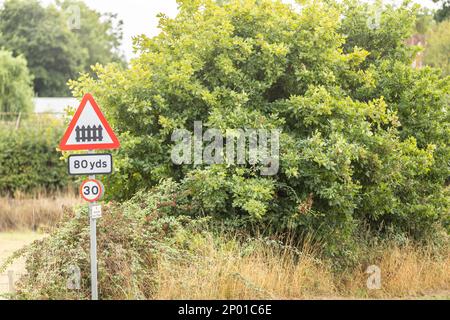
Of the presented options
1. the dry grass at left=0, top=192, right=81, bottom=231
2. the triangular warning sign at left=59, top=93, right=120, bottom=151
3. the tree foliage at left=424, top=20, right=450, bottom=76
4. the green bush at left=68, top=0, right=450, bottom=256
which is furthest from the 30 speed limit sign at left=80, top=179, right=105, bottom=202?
the tree foliage at left=424, top=20, right=450, bottom=76

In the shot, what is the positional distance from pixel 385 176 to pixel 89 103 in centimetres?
505

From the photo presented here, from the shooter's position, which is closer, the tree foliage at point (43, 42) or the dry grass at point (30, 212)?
the dry grass at point (30, 212)

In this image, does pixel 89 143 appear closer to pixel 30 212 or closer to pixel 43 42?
pixel 30 212

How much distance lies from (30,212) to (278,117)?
9.78m

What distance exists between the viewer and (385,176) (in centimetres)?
1152

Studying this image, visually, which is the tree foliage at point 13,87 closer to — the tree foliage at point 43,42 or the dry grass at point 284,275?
the tree foliage at point 43,42

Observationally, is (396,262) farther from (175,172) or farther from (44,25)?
(44,25)

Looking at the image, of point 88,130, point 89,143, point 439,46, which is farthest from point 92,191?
point 439,46

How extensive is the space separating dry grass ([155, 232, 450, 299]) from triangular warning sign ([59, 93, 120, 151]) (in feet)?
5.82

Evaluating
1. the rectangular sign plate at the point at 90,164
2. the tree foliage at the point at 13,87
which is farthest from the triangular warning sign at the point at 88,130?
the tree foliage at the point at 13,87

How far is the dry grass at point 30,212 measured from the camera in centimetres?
1875

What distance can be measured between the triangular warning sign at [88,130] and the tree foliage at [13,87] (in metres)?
27.4

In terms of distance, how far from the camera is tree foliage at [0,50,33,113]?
36219mm

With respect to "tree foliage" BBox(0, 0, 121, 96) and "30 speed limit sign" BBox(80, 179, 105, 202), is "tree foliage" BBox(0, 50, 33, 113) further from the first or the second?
"30 speed limit sign" BBox(80, 179, 105, 202)
